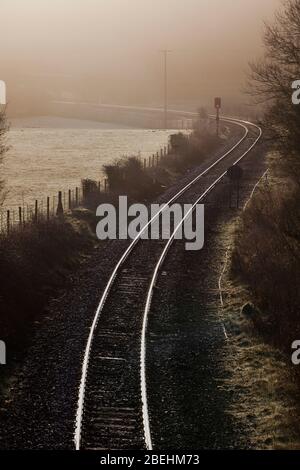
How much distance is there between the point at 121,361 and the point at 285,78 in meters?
13.3

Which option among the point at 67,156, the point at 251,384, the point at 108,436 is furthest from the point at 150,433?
the point at 67,156

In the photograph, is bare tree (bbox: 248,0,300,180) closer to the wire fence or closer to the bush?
the bush

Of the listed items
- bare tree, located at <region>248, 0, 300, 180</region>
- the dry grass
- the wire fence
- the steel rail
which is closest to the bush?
the dry grass

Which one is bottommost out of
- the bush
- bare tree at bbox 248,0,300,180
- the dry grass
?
the dry grass

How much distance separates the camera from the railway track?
39.9 ft

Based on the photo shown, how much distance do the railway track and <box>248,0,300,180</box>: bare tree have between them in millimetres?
5329

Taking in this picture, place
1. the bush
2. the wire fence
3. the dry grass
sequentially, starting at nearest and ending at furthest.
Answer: the dry grass, the bush, the wire fence

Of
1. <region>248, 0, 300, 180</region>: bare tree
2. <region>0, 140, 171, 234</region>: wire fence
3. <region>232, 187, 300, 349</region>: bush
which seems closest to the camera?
<region>232, 187, 300, 349</region>: bush

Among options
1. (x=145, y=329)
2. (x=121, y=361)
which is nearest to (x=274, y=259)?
(x=145, y=329)

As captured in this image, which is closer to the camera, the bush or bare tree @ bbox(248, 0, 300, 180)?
the bush

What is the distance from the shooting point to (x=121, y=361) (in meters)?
15.3

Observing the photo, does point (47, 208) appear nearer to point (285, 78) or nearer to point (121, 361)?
point (285, 78)

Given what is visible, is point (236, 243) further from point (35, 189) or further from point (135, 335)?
point (35, 189)

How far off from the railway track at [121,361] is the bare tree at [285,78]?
5.33 metres
